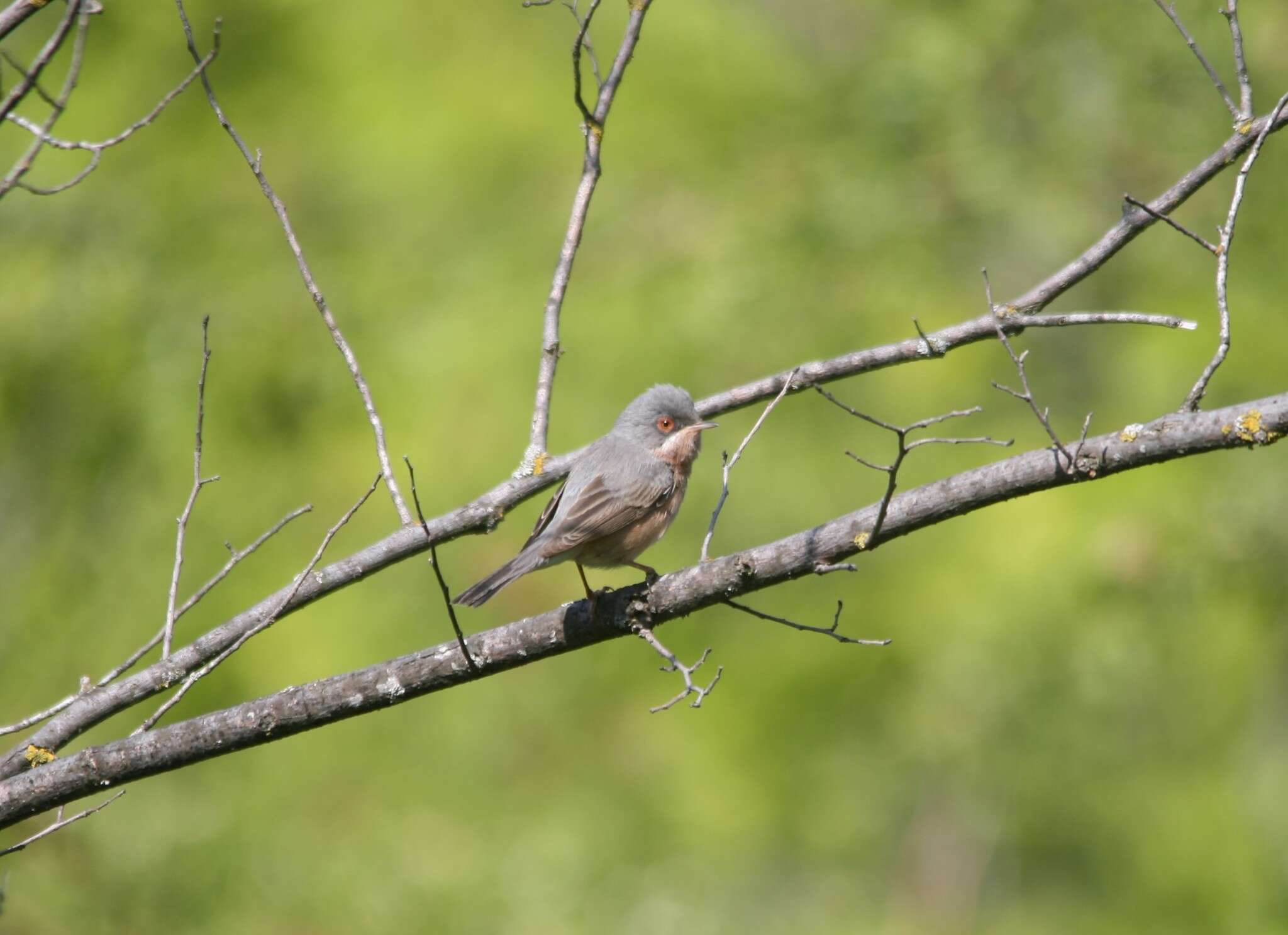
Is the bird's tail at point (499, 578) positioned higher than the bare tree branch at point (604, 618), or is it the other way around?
the bird's tail at point (499, 578)

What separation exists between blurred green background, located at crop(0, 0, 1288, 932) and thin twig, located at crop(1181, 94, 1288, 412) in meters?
4.80

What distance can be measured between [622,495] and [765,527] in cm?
428

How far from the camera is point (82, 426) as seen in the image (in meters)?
9.80

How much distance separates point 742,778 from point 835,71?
7.26 meters

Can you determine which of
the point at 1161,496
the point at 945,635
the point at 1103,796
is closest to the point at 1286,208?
the point at 1161,496

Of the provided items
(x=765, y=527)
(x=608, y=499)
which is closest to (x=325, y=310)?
(x=608, y=499)

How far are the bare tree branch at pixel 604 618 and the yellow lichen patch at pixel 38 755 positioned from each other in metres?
0.13

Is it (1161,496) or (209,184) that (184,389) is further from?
(1161,496)

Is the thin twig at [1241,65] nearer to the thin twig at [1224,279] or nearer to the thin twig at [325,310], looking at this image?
the thin twig at [1224,279]

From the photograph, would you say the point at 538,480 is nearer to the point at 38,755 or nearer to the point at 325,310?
the point at 325,310

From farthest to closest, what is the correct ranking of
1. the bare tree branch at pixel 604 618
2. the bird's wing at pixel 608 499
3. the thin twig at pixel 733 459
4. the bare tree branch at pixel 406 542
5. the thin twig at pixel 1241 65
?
the bird's wing at pixel 608 499 → the thin twig at pixel 733 459 → the bare tree branch at pixel 406 542 → the thin twig at pixel 1241 65 → the bare tree branch at pixel 604 618

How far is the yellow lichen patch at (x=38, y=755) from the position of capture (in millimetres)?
3580

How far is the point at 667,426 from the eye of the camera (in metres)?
5.73

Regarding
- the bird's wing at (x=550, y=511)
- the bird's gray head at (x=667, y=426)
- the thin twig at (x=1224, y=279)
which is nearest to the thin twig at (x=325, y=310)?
the bird's wing at (x=550, y=511)
